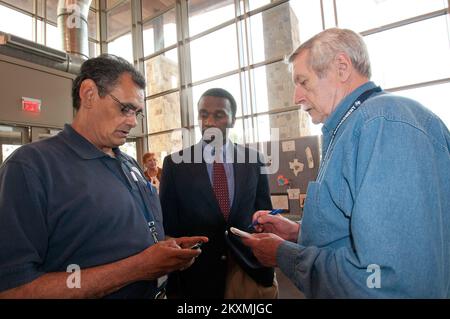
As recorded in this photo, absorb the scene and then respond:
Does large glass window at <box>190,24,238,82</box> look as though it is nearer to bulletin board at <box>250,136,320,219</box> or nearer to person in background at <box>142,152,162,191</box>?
bulletin board at <box>250,136,320,219</box>

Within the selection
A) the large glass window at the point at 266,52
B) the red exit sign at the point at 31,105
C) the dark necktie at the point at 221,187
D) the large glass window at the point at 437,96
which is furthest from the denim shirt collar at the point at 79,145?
the large glass window at the point at 437,96

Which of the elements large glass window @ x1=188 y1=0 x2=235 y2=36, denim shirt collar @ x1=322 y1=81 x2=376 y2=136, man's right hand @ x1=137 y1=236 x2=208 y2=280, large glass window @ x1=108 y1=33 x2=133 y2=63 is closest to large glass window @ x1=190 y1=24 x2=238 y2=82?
large glass window @ x1=188 y1=0 x2=235 y2=36

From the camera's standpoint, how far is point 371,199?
0.67 m

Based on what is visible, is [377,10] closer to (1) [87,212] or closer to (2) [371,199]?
(2) [371,199]

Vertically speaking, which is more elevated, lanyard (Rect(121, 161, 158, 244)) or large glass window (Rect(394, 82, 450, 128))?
large glass window (Rect(394, 82, 450, 128))

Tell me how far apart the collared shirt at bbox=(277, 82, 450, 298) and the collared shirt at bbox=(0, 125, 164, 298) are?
67 cm

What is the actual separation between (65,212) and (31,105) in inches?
143

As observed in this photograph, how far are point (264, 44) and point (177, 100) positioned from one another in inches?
94.1

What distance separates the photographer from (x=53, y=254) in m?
0.92

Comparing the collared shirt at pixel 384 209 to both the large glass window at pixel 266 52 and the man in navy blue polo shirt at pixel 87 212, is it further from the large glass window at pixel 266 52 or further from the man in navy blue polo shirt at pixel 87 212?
the large glass window at pixel 266 52

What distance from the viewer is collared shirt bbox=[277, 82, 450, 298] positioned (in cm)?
65

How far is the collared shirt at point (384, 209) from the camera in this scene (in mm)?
647

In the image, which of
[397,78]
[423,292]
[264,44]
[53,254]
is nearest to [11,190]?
[53,254]
